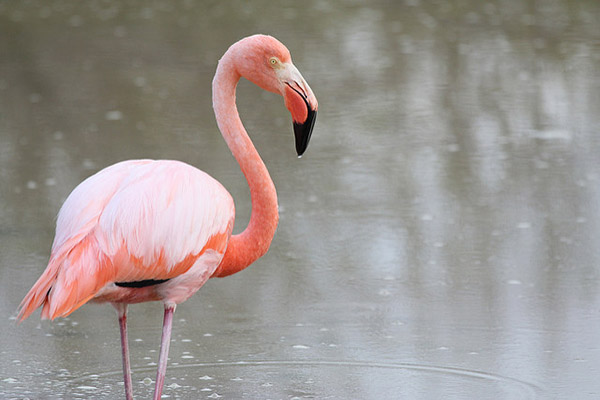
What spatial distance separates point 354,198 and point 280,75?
3.01m

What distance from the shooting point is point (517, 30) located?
11.9m

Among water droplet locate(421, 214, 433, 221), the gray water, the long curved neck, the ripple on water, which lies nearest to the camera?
the long curved neck

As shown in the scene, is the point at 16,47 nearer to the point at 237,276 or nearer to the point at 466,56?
the point at 466,56

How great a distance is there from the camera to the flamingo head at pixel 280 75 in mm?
3697

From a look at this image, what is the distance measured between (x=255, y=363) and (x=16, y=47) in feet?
25.8

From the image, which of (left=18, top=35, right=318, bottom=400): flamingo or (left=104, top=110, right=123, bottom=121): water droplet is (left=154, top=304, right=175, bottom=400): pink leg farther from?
(left=104, top=110, right=123, bottom=121): water droplet

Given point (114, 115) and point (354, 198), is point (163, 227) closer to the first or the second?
point (354, 198)

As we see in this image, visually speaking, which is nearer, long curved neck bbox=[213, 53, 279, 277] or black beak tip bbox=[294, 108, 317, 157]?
black beak tip bbox=[294, 108, 317, 157]

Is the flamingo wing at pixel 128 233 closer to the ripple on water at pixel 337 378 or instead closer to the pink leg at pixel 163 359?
the pink leg at pixel 163 359

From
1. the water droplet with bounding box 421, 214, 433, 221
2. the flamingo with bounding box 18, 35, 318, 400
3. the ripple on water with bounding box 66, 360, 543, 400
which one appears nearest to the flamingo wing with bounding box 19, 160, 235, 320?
the flamingo with bounding box 18, 35, 318, 400

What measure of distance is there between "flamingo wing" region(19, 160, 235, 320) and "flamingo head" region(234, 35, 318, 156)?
1.32 feet

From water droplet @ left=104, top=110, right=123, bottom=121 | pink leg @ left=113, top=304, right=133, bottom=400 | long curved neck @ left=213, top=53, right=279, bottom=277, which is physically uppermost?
long curved neck @ left=213, top=53, right=279, bottom=277

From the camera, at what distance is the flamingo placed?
339 cm

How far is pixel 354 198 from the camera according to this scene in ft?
22.0
